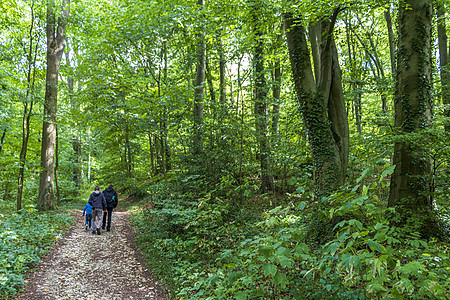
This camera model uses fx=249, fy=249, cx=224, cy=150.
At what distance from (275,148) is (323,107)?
2556 millimetres

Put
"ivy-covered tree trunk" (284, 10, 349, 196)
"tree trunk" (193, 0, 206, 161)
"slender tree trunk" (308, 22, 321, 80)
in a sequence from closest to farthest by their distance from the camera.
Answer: "ivy-covered tree trunk" (284, 10, 349, 196) < "slender tree trunk" (308, 22, 321, 80) < "tree trunk" (193, 0, 206, 161)

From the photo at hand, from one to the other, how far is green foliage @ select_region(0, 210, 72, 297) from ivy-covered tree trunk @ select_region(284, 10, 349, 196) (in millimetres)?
6640

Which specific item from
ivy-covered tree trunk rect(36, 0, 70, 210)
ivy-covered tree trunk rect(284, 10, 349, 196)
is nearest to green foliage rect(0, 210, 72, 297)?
ivy-covered tree trunk rect(36, 0, 70, 210)

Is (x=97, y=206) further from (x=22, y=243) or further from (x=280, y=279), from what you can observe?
(x=280, y=279)

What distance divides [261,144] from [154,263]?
5.41 metres

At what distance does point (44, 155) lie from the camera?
11828 millimetres

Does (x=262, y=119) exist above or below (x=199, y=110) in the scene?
below

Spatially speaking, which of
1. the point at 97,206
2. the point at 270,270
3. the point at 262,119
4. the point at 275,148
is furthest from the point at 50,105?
the point at 270,270

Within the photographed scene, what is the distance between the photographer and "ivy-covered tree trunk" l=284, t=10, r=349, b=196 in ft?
18.9

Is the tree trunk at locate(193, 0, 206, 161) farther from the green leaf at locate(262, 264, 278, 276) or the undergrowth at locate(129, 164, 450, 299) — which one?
the green leaf at locate(262, 264, 278, 276)

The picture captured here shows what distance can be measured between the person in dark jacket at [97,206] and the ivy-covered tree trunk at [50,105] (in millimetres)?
3848

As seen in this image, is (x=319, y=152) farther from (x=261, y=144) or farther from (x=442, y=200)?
(x=261, y=144)

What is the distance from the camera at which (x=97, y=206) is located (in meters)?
9.24

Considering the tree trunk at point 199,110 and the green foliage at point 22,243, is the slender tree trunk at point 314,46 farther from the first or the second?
the green foliage at point 22,243
